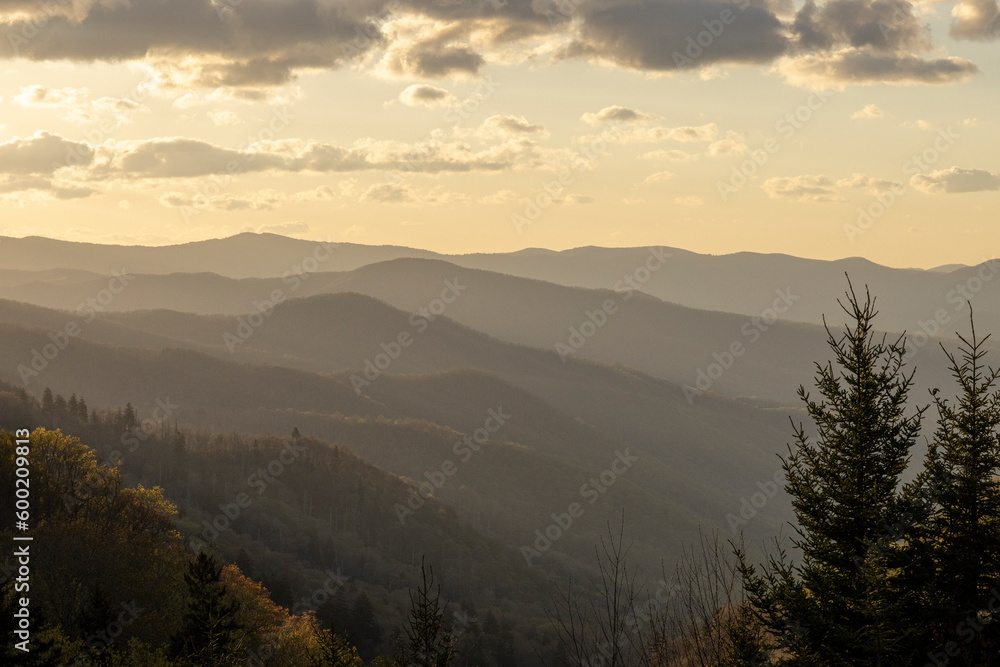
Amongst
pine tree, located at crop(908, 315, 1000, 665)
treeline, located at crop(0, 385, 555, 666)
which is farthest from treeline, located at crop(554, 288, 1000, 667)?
treeline, located at crop(0, 385, 555, 666)

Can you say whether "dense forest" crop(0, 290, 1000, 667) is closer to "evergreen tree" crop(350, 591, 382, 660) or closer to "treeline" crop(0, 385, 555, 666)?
"evergreen tree" crop(350, 591, 382, 660)

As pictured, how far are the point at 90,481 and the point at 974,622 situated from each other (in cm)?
8517

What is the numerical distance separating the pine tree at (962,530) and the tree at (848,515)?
24.5 inches

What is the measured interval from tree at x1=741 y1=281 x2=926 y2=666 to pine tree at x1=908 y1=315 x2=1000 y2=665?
0.62m

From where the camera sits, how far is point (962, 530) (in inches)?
720

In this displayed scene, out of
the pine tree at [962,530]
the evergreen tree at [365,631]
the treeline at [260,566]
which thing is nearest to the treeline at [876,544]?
the pine tree at [962,530]

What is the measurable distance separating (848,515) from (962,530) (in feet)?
9.67

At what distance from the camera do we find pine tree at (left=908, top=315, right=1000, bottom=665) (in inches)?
682

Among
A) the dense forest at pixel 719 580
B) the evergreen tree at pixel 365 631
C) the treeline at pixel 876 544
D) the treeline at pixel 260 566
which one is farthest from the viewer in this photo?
the evergreen tree at pixel 365 631

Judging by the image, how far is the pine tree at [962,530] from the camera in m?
17.3

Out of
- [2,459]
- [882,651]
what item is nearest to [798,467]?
[882,651]

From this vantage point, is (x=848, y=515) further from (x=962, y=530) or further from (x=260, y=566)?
(x=260, y=566)

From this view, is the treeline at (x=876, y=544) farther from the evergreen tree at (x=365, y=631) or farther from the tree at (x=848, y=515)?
the evergreen tree at (x=365, y=631)

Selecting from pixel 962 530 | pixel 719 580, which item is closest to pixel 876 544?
pixel 962 530
